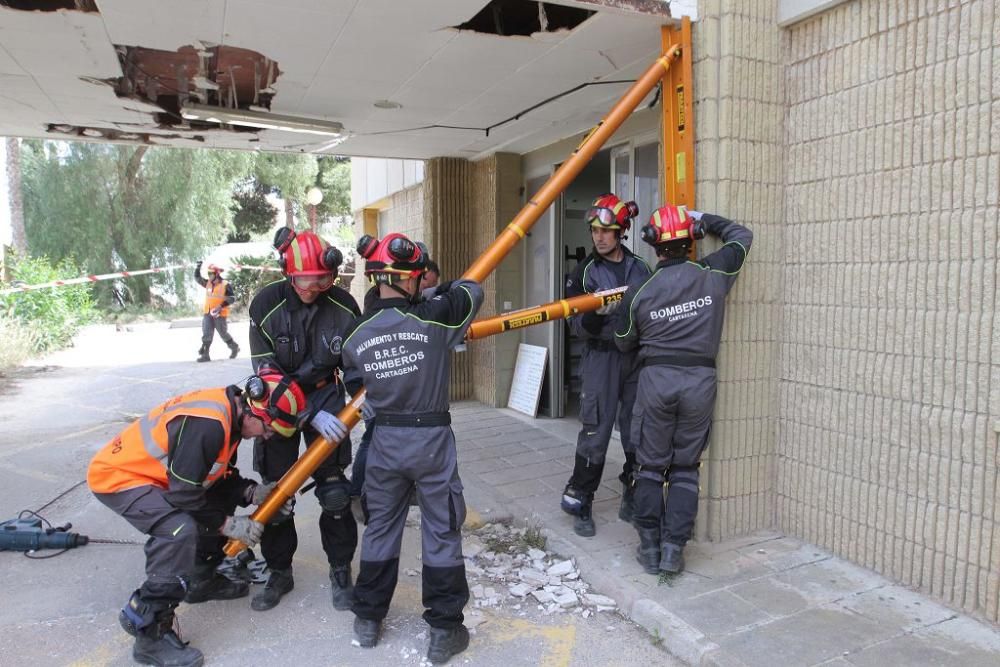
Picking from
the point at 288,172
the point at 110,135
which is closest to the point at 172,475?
the point at 110,135

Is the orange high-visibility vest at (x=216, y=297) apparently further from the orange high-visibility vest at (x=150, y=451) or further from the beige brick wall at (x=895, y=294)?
the beige brick wall at (x=895, y=294)

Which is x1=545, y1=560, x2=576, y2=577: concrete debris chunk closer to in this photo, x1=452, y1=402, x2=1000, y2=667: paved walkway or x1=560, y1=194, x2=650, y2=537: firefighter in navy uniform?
x1=452, y1=402, x2=1000, y2=667: paved walkway

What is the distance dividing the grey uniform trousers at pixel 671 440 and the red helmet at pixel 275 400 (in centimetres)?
179

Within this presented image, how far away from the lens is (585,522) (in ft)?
13.6

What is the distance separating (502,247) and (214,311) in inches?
395

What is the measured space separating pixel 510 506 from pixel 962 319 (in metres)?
2.93

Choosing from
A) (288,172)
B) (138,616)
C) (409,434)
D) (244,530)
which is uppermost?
(288,172)

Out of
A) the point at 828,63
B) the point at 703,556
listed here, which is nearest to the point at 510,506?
the point at 703,556

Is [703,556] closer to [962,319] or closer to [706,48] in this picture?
[962,319]

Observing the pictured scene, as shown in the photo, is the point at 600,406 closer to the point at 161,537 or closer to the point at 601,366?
the point at 601,366

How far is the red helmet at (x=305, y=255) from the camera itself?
3328 millimetres

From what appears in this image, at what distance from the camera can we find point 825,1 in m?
3.51

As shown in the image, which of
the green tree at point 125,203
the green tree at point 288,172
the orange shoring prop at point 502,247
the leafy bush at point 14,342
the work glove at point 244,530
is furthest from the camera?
the green tree at point 288,172

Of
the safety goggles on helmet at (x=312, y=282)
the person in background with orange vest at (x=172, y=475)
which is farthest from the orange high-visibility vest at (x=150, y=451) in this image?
the safety goggles on helmet at (x=312, y=282)
